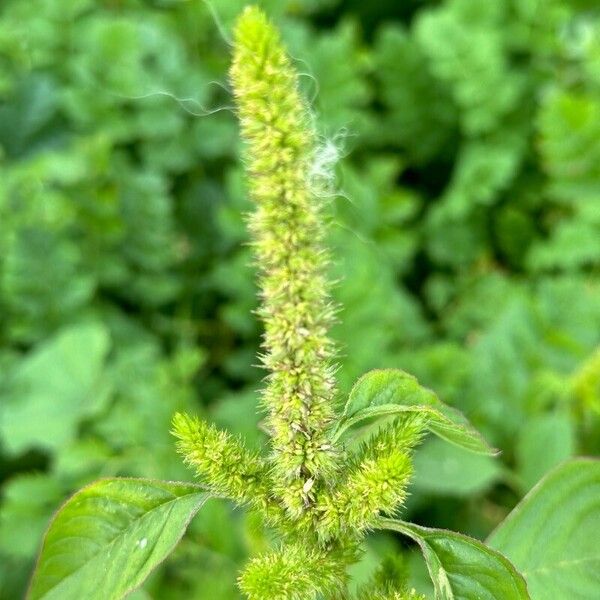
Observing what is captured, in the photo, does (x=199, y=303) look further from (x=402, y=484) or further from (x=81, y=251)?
(x=402, y=484)

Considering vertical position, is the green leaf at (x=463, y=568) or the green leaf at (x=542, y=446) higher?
the green leaf at (x=463, y=568)

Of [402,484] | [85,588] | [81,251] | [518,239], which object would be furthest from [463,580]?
[518,239]

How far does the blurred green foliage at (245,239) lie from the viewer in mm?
1921

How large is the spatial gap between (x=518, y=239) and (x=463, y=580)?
1.93 metres

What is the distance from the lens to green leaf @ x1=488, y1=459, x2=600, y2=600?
3.10 ft

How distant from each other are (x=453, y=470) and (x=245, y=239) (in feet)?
2.70

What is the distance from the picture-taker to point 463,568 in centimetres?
78

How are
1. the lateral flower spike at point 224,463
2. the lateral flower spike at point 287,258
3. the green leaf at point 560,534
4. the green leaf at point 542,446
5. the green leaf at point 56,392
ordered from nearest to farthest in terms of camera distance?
1. the lateral flower spike at point 287,258
2. the lateral flower spike at point 224,463
3. the green leaf at point 560,534
4. the green leaf at point 542,446
5. the green leaf at point 56,392

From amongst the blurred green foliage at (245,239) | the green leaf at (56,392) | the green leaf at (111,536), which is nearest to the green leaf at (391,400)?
the green leaf at (111,536)

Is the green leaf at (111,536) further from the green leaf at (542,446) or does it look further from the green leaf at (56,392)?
the green leaf at (542,446)

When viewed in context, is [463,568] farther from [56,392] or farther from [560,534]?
[56,392]

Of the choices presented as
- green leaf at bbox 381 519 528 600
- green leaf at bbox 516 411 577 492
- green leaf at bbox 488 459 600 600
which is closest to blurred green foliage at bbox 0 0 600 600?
green leaf at bbox 516 411 577 492

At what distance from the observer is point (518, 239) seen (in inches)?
103

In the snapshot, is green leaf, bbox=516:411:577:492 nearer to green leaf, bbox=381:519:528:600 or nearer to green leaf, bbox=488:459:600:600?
green leaf, bbox=488:459:600:600
